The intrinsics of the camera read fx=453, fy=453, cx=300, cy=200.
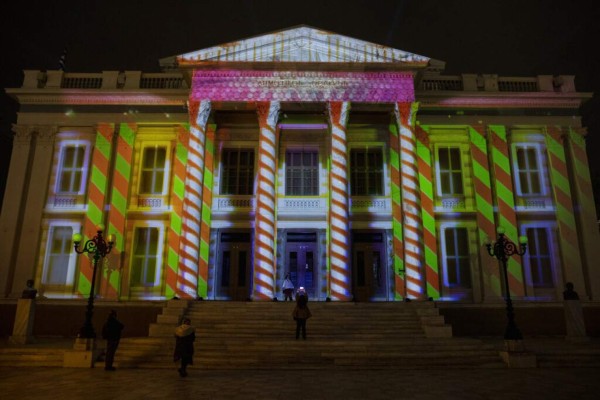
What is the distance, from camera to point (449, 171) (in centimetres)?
2080

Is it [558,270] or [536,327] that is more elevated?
[558,270]

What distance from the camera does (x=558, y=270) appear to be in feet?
64.1

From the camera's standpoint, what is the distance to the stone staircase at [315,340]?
38.2 ft

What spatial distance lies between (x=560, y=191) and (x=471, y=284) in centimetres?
585

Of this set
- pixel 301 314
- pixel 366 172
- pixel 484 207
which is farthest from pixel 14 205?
pixel 484 207

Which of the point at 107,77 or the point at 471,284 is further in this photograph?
the point at 107,77

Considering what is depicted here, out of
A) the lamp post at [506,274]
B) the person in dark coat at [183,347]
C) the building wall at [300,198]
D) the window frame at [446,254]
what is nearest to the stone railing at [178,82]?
the building wall at [300,198]

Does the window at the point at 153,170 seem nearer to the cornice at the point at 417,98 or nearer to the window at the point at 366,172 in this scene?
the cornice at the point at 417,98

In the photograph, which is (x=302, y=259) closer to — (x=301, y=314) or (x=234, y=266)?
(x=234, y=266)

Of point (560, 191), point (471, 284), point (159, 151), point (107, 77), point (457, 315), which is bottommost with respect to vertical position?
point (457, 315)

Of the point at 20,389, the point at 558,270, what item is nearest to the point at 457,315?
the point at 558,270

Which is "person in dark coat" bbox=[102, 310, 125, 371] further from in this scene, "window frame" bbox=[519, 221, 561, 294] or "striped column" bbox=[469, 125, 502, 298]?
"window frame" bbox=[519, 221, 561, 294]

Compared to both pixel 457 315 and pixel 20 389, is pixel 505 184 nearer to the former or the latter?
pixel 457 315

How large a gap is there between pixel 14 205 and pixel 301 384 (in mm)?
16765
